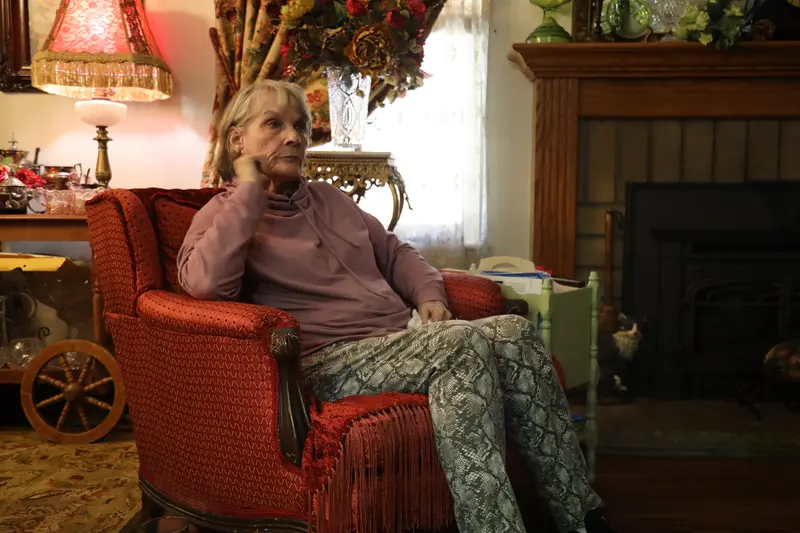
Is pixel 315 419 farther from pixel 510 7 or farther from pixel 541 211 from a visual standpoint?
pixel 510 7

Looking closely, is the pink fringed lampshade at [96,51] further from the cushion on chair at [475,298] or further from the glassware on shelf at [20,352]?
the cushion on chair at [475,298]

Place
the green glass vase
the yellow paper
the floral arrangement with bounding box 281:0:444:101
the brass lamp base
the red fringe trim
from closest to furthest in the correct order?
the red fringe trim → the floral arrangement with bounding box 281:0:444:101 → the yellow paper → the brass lamp base → the green glass vase

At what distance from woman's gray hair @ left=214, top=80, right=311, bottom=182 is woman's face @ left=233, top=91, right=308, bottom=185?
0.04 ft

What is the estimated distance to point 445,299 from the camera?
1.85 meters

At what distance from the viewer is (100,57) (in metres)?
Answer: 2.65

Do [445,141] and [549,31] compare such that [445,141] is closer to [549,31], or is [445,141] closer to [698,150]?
[549,31]

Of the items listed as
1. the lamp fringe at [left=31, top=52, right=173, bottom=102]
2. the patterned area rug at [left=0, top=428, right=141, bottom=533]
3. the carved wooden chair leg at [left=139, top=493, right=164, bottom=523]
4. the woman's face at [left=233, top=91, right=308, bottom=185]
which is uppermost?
the lamp fringe at [left=31, top=52, right=173, bottom=102]

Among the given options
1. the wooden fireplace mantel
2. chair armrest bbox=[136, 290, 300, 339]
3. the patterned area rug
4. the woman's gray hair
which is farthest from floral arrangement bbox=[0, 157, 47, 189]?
the wooden fireplace mantel

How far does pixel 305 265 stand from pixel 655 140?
1.72 m

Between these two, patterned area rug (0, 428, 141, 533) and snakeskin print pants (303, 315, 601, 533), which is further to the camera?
patterned area rug (0, 428, 141, 533)

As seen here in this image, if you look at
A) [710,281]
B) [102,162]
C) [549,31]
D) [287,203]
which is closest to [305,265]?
[287,203]

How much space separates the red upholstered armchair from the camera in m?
1.34

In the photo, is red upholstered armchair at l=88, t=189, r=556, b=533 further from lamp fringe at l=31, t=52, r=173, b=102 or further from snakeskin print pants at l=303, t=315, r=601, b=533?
lamp fringe at l=31, t=52, r=173, b=102

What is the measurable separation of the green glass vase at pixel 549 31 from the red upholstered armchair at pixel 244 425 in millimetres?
1645
